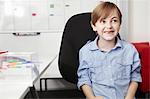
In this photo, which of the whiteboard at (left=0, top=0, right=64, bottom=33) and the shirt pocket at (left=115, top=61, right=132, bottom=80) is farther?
the whiteboard at (left=0, top=0, right=64, bottom=33)

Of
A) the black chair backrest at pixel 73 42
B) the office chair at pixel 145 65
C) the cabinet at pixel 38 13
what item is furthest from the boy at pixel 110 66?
the cabinet at pixel 38 13

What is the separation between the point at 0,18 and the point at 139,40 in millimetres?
1605

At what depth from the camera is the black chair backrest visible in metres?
1.66

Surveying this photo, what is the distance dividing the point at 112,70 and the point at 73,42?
482 mm

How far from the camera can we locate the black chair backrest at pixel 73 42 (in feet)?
5.45

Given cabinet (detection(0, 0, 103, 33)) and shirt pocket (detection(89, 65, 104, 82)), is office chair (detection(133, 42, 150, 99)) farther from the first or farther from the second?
shirt pocket (detection(89, 65, 104, 82))

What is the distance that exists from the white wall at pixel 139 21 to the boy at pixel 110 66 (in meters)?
1.69

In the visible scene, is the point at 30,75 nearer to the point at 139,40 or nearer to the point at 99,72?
the point at 99,72

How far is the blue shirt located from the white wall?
169 cm

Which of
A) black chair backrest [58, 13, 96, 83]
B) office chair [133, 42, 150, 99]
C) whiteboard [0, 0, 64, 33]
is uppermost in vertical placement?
whiteboard [0, 0, 64, 33]

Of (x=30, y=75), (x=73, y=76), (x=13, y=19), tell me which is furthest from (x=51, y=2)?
(x=30, y=75)

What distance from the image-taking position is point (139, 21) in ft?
9.82

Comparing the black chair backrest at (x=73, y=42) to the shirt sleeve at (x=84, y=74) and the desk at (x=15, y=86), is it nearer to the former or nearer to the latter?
the shirt sleeve at (x=84, y=74)

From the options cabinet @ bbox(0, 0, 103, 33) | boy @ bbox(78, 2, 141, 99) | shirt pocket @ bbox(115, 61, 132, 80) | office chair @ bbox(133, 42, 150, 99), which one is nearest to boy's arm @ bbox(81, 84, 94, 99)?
boy @ bbox(78, 2, 141, 99)
